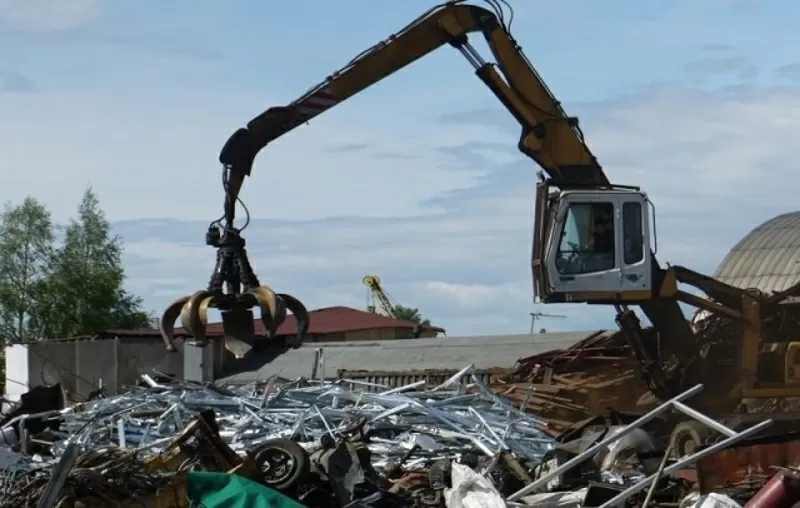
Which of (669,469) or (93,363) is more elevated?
(93,363)

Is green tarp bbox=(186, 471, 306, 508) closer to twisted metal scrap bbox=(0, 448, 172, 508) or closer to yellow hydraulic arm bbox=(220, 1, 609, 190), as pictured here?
twisted metal scrap bbox=(0, 448, 172, 508)

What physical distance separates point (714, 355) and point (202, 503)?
8.08 meters

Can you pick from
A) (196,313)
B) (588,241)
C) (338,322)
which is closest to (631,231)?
(588,241)

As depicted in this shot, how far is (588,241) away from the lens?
16047 mm

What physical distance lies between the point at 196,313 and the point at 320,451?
2.64 meters

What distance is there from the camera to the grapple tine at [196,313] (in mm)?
15500

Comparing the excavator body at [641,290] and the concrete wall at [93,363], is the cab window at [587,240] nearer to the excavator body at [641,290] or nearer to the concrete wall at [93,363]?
the excavator body at [641,290]

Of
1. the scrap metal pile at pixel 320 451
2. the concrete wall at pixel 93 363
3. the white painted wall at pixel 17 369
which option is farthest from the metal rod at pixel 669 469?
the white painted wall at pixel 17 369

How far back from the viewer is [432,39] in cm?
1755

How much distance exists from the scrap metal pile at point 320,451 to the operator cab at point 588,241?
169cm

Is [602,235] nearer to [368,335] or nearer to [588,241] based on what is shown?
[588,241]

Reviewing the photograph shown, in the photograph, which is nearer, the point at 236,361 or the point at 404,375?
the point at 404,375

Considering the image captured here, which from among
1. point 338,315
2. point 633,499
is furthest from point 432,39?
point 338,315

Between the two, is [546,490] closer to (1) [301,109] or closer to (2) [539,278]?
(2) [539,278]
